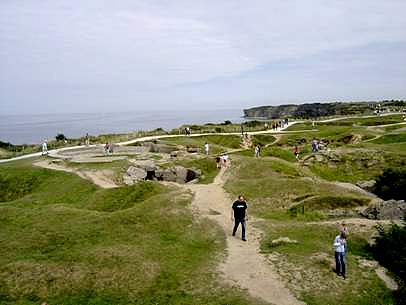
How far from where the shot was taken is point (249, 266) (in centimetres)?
2169

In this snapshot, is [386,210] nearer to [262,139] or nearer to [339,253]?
[339,253]

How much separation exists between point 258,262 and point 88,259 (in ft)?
28.8

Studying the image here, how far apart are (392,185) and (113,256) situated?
25932 mm

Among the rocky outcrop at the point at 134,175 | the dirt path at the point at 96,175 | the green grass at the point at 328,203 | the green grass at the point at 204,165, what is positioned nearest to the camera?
the green grass at the point at 328,203

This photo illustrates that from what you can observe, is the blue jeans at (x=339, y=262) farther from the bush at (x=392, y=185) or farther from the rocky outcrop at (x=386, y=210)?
the bush at (x=392, y=185)

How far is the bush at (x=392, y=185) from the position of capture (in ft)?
116

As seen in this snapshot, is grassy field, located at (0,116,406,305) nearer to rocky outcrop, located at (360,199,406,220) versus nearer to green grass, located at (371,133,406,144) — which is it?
rocky outcrop, located at (360,199,406,220)

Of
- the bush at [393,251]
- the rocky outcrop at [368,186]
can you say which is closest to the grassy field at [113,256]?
the bush at [393,251]

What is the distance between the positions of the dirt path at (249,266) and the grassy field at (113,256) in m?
0.73

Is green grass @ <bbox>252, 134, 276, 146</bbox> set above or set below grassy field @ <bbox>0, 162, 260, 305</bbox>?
above

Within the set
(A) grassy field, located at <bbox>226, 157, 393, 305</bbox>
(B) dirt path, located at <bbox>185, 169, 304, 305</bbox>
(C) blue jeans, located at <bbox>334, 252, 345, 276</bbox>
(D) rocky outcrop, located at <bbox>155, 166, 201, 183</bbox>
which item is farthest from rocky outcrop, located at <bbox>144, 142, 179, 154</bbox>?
(C) blue jeans, located at <bbox>334, 252, 345, 276</bbox>

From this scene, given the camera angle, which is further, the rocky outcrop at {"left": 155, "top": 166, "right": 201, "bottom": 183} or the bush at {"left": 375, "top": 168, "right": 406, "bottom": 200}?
the rocky outcrop at {"left": 155, "top": 166, "right": 201, "bottom": 183}

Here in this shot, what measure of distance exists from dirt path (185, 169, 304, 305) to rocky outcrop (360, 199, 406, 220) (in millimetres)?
8703

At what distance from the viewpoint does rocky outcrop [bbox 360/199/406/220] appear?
29.0m
